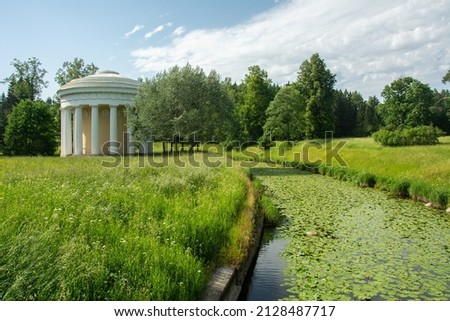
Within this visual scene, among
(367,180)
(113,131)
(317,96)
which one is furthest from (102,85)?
(367,180)

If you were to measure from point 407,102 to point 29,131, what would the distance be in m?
52.4

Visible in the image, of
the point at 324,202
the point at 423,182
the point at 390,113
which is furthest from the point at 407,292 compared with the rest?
the point at 390,113

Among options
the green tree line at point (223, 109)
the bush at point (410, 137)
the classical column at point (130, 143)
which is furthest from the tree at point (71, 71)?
the bush at point (410, 137)

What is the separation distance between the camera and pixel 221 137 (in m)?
36.7

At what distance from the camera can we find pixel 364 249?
10.3 meters

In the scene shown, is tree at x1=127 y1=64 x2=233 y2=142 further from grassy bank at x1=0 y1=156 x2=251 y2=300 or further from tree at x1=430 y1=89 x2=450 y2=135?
tree at x1=430 y1=89 x2=450 y2=135

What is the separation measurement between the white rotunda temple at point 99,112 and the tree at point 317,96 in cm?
2436

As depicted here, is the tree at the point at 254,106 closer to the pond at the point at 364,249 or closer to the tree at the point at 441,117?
the tree at the point at 441,117

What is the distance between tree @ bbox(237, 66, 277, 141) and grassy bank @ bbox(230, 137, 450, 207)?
54.8 ft

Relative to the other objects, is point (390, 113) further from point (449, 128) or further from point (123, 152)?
A: point (123, 152)

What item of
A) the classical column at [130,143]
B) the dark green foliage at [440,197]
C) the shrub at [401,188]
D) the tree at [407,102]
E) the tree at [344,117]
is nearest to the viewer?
the dark green foliage at [440,197]

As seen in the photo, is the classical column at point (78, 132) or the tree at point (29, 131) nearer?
the tree at point (29, 131)

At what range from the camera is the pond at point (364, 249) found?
24.8 ft
